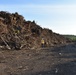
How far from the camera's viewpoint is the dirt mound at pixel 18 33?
67.7 ft

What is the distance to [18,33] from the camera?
22.1 m

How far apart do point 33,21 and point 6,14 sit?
16.0ft

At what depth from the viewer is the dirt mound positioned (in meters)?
20.6

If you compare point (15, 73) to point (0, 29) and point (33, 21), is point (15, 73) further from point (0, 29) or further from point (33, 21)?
point (33, 21)

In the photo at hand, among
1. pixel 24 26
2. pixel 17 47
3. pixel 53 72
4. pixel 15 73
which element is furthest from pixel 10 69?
pixel 24 26

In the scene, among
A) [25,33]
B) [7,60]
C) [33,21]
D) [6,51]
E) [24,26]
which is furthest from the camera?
[33,21]

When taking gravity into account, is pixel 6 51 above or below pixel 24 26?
below

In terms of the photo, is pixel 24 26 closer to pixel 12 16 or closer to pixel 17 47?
pixel 12 16

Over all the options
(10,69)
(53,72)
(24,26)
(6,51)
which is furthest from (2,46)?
(53,72)

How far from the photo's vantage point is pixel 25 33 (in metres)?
22.8

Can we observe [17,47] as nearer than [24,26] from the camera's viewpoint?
Yes

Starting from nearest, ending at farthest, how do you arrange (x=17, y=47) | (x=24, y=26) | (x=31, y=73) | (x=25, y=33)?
(x=31, y=73) → (x=17, y=47) → (x=25, y=33) → (x=24, y=26)

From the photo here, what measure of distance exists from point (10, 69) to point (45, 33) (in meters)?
16.5

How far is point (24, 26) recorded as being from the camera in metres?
24.6
